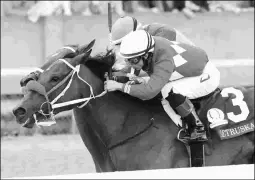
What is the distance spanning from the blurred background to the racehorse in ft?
13.5

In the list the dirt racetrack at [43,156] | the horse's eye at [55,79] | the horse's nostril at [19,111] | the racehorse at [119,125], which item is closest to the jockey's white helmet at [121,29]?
the racehorse at [119,125]

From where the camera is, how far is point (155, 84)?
4715 mm

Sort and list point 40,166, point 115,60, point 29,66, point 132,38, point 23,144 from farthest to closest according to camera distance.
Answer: point 29,66
point 23,144
point 40,166
point 115,60
point 132,38

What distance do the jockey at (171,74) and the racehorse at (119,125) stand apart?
0.13 meters

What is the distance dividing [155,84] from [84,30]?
5.78 metres

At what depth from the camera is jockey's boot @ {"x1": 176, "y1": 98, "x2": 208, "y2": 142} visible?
486 cm

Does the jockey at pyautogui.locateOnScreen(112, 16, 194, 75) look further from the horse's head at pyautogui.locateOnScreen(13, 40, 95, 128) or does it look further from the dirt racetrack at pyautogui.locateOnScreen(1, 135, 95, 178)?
the dirt racetrack at pyautogui.locateOnScreen(1, 135, 95, 178)

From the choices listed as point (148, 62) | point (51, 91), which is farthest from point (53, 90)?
point (148, 62)

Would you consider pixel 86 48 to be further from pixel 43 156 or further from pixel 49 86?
pixel 43 156

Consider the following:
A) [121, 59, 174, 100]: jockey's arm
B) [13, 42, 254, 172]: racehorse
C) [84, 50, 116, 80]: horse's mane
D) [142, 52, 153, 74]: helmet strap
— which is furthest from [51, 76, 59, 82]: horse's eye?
[142, 52, 153, 74]: helmet strap

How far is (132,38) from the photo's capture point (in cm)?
478

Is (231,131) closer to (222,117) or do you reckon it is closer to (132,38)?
(222,117)

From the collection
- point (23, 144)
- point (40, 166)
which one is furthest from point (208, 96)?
point (23, 144)

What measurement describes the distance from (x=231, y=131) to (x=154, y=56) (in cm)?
77
